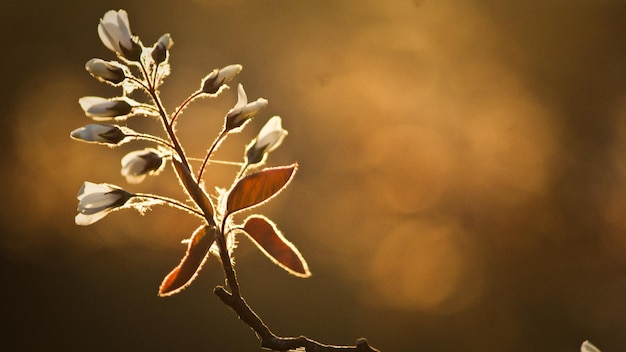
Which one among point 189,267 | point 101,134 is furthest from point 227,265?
point 101,134

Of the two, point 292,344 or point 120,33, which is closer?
point 292,344

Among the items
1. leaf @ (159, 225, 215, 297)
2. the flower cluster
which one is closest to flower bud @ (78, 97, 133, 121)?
the flower cluster

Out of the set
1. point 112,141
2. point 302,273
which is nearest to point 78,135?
point 112,141

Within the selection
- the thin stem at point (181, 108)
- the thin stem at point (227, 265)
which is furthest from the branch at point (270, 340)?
the thin stem at point (181, 108)

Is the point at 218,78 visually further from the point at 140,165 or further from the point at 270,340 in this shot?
the point at 270,340

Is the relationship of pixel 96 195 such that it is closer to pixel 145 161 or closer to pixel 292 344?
pixel 145 161

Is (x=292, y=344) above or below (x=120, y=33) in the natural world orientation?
below
